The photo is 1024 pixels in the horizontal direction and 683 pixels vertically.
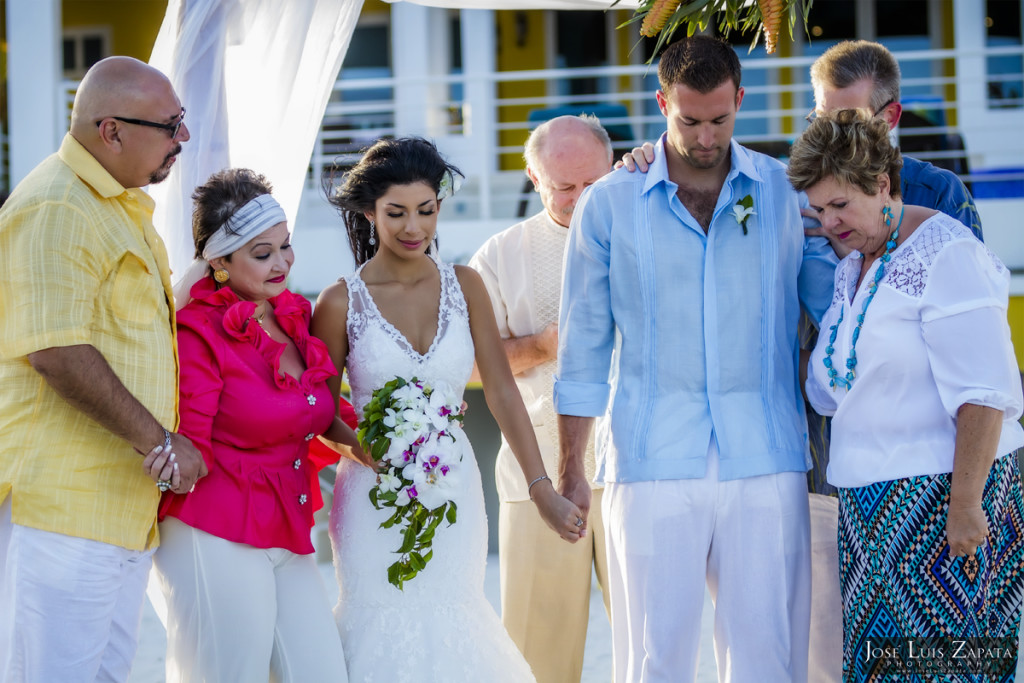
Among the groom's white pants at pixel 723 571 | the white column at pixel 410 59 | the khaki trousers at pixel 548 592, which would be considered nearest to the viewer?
the groom's white pants at pixel 723 571

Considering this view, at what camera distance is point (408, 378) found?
131 inches

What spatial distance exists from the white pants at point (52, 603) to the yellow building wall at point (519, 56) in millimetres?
10064

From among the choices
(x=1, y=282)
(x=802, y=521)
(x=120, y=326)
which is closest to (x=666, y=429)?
(x=802, y=521)

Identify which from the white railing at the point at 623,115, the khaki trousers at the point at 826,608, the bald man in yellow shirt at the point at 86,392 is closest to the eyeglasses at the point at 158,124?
the bald man in yellow shirt at the point at 86,392

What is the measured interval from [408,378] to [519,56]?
32.2 feet

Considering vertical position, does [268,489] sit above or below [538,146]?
below

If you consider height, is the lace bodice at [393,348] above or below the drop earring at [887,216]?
below

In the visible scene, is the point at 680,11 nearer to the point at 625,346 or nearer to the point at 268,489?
the point at 625,346

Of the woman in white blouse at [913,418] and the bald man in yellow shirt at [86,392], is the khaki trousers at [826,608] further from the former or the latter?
the bald man in yellow shirt at [86,392]

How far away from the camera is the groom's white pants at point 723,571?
10.0 ft

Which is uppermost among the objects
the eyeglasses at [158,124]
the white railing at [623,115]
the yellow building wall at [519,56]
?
the yellow building wall at [519,56]

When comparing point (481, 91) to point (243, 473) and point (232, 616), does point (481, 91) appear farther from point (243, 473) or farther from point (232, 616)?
point (232, 616)

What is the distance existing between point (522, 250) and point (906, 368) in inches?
63.8

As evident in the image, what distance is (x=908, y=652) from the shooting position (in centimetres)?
290
